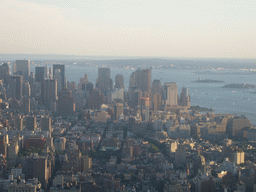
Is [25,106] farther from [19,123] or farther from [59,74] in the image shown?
[59,74]

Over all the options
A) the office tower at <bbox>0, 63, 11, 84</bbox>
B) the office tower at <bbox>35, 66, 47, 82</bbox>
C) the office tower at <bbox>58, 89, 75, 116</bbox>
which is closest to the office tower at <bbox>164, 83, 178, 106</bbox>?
the office tower at <bbox>58, 89, 75, 116</bbox>

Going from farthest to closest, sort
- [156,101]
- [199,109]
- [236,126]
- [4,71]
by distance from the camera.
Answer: [4,71]
[156,101]
[199,109]
[236,126]

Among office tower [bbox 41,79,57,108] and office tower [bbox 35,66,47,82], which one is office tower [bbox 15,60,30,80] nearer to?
office tower [bbox 35,66,47,82]

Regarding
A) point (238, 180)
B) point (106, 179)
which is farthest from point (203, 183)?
point (106, 179)

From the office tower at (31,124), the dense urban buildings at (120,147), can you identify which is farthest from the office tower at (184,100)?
the office tower at (31,124)

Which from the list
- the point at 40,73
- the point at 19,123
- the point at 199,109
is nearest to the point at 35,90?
the point at 40,73
